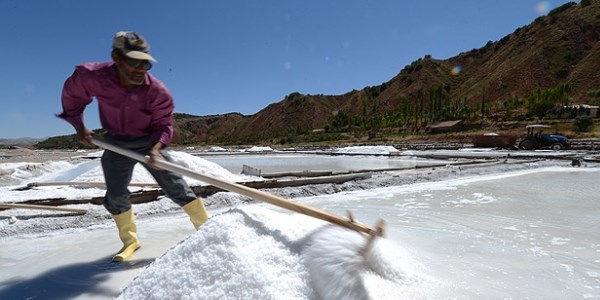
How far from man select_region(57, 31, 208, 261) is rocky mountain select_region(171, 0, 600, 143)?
38.3 m

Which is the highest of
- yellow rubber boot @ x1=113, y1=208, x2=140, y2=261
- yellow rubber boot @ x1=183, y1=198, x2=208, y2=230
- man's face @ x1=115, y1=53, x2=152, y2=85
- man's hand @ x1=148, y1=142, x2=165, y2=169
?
man's face @ x1=115, y1=53, x2=152, y2=85

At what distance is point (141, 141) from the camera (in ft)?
6.30

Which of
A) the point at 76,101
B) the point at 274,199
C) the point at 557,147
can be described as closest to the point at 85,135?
the point at 76,101

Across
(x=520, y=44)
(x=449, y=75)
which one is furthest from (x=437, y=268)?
(x=449, y=75)

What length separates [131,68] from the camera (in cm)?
167

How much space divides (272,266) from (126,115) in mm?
1195

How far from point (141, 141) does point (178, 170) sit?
0.43m

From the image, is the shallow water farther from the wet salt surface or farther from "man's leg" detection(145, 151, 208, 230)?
"man's leg" detection(145, 151, 208, 230)

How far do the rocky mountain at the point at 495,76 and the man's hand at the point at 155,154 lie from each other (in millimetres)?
38401

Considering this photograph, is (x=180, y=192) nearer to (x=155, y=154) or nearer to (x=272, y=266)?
(x=155, y=154)

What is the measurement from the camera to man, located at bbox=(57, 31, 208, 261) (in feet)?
5.60

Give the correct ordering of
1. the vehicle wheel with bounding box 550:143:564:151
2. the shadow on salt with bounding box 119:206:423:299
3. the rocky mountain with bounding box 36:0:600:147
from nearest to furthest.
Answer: the shadow on salt with bounding box 119:206:423:299, the vehicle wheel with bounding box 550:143:564:151, the rocky mountain with bounding box 36:0:600:147

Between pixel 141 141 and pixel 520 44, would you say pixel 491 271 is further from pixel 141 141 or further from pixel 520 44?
pixel 520 44

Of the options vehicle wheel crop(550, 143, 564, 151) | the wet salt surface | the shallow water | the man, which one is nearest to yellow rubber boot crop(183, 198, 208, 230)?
the man
